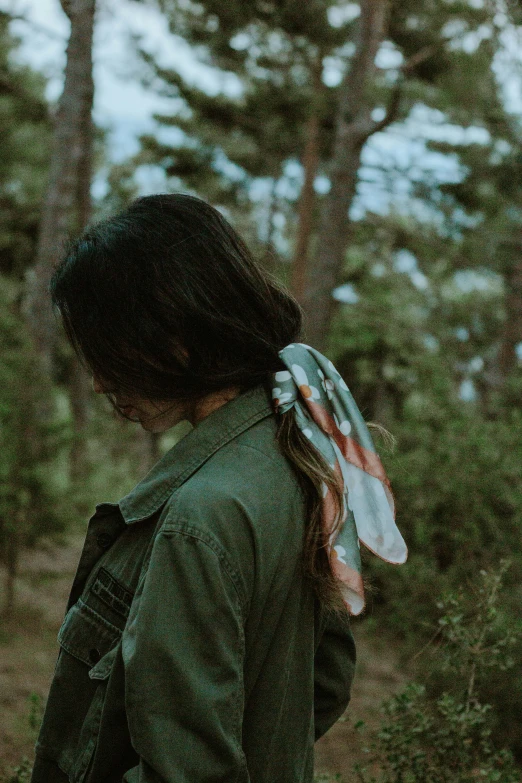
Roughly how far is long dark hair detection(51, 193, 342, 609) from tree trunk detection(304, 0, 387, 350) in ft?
27.2

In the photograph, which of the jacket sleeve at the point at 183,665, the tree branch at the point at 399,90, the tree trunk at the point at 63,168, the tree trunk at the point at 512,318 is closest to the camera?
the jacket sleeve at the point at 183,665

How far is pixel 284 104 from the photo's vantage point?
532 inches

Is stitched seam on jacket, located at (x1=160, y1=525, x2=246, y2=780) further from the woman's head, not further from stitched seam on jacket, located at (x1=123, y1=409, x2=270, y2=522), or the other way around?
the woman's head

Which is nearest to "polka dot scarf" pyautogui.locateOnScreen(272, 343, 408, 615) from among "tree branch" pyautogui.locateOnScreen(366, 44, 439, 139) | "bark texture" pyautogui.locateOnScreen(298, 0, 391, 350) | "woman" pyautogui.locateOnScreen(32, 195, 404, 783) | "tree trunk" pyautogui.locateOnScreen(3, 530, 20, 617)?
"woman" pyautogui.locateOnScreen(32, 195, 404, 783)

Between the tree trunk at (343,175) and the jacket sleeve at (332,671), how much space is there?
798 cm

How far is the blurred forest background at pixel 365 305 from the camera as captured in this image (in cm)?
402

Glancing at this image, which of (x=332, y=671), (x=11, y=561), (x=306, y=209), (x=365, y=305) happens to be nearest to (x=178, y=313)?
(x=332, y=671)

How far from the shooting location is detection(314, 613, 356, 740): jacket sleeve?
1.94 m

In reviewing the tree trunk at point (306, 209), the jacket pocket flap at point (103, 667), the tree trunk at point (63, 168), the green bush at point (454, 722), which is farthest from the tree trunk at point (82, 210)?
the jacket pocket flap at point (103, 667)

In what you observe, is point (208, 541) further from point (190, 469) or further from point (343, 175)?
point (343, 175)

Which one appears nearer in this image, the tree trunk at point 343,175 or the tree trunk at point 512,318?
the tree trunk at point 343,175

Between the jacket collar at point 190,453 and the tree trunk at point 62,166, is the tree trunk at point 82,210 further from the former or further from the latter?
the jacket collar at point 190,453

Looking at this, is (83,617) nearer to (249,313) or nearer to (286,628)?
(286,628)

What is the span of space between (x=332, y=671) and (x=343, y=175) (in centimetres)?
843
